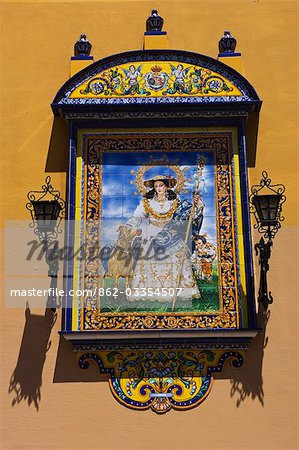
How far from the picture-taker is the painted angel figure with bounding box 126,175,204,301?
613cm

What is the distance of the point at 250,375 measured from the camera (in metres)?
5.92

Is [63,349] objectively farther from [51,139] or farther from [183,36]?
[183,36]

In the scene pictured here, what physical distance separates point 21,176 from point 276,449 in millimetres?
3184

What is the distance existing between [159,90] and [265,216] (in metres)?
1.55

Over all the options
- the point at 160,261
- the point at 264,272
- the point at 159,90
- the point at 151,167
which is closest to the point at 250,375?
the point at 264,272

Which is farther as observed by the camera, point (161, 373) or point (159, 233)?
point (159, 233)

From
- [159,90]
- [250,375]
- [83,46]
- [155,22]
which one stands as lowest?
[250,375]

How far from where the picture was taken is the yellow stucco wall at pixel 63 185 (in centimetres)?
581

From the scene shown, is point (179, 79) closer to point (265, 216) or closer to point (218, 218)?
point (218, 218)

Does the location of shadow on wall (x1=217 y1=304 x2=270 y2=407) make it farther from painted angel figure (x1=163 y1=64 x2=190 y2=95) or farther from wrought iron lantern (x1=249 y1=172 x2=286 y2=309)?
painted angel figure (x1=163 y1=64 x2=190 y2=95)

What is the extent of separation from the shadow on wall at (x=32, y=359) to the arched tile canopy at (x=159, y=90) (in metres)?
1.82

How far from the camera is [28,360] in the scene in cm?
605

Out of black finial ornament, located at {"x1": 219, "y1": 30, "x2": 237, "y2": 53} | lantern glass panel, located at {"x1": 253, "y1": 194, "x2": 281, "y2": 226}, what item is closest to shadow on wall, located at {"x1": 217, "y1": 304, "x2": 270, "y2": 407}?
lantern glass panel, located at {"x1": 253, "y1": 194, "x2": 281, "y2": 226}

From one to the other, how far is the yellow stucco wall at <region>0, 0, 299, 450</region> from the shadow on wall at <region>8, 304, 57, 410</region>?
1 centimetres
